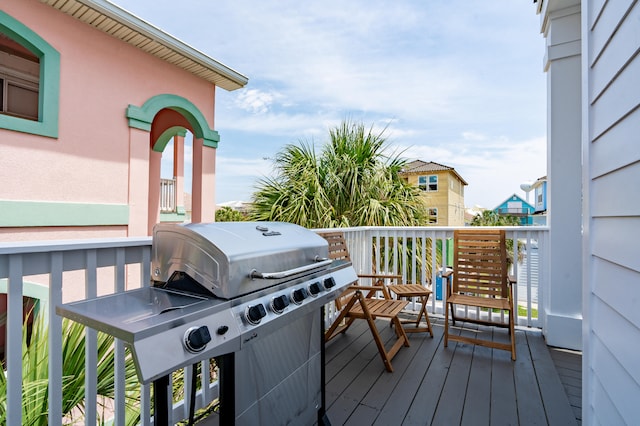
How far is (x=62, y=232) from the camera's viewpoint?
14.5 ft

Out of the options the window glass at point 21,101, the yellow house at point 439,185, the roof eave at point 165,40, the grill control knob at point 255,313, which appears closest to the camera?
the grill control knob at point 255,313

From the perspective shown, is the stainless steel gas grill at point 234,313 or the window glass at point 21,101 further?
the window glass at point 21,101

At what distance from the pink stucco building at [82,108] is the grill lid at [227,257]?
3858 mm

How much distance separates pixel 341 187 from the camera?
6.65 metres

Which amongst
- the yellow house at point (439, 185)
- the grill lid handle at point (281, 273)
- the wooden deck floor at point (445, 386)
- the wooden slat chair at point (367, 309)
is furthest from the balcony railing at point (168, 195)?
the yellow house at point (439, 185)

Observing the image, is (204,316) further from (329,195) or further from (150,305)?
(329,195)

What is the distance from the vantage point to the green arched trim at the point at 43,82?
395 centimetres

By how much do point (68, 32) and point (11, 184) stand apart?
2.11 m

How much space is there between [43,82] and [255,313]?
4.76m

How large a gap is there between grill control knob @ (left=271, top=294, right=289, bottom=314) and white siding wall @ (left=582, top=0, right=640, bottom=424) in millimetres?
1142

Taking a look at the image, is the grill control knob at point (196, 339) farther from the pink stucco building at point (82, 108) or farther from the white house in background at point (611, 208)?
the pink stucco building at point (82, 108)

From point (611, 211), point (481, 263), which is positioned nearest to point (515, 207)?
point (481, 263)

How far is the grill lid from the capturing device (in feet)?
3.93

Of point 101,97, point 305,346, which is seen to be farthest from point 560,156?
point 101,97
